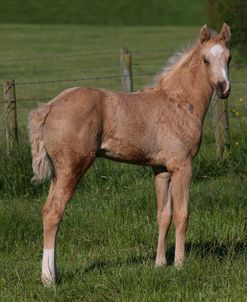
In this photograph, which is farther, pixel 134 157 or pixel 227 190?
pixel 227 190

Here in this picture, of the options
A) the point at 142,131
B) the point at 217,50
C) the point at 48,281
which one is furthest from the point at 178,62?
the point at 48,281

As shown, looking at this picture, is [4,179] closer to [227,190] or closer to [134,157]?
[227,190]

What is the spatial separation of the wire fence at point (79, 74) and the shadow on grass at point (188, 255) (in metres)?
8.24

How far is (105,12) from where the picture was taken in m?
58.8

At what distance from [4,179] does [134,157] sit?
3787 mm

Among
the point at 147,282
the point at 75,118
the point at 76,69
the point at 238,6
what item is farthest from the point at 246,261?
the point at 76,69

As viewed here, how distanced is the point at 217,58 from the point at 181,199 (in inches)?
47.7

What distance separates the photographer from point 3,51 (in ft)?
128

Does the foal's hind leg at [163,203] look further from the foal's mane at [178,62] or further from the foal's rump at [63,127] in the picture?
the foal's rump at [63,127]

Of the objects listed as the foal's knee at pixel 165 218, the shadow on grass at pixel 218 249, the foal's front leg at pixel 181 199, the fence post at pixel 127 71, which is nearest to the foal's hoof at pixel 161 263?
the foal's front leg at pixel 181 199

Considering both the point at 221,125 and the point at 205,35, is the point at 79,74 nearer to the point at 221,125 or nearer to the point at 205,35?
the point at 221,125

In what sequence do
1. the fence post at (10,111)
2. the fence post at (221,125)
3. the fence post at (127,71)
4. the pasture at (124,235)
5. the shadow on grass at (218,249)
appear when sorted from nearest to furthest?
the pasture at (124,235) → the shadow on grass at (218,249) → the fence post at (10,111) → the fence post at (221,125) → the fence post at (127,71)

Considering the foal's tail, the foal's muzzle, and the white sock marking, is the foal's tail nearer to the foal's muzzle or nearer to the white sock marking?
the white sock marking

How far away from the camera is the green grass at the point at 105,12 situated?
56469 millimetres
